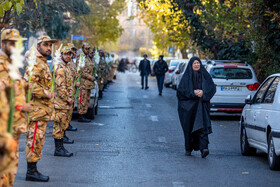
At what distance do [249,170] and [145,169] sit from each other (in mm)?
1568

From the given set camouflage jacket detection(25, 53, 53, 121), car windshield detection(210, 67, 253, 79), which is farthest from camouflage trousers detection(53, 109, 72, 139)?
car windshield detection(210, 67, 253, 79)

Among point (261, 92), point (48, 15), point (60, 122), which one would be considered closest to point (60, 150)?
point (60, 122)

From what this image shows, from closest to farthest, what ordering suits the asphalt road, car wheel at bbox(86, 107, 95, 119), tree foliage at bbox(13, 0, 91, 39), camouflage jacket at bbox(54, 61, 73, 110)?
the asphalt road → camouflage jacket at bbox(54, 61, 73, 110) → car wheel at bbox(86, 107, 95, 119) → tree foliage at bbox(13, 0, 91, 39)

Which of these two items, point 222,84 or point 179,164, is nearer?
point 179,164

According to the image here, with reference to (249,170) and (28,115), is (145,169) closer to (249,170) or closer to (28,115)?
(249,170)

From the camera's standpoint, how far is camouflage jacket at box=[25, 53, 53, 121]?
795cm

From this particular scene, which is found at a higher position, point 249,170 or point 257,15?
point 257,15

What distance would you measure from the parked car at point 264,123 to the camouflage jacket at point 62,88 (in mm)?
3104

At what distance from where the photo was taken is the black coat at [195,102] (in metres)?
10.7

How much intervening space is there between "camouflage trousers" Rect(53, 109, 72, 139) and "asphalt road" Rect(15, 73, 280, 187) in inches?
15.7

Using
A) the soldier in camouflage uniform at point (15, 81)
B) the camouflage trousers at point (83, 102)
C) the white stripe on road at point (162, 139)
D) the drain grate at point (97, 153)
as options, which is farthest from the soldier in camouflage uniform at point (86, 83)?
the soldier in camouflage uniform at point (15, 81)

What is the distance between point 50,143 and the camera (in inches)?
478

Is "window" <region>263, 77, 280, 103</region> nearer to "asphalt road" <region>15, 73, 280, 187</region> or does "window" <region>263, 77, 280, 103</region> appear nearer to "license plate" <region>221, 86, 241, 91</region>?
"asphalt road" <region>15, 73, 280, 187</region>

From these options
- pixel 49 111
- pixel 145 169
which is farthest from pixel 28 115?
pixel 145 169
